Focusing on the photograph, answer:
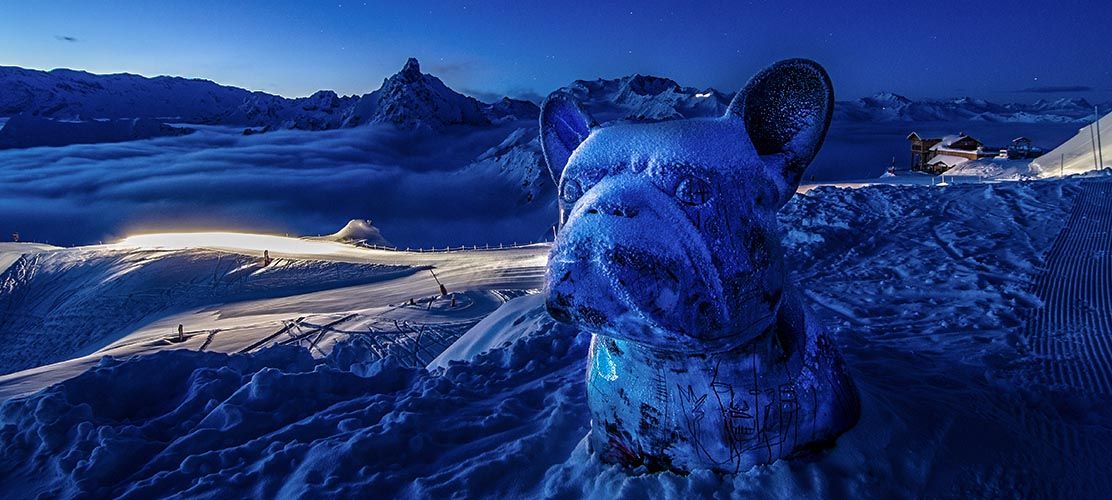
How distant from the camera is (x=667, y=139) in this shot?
153 centimetres

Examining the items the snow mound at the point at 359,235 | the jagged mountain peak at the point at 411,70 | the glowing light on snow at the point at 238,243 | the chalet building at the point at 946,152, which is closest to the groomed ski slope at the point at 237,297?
the glowing light on snow at the point at 238,243

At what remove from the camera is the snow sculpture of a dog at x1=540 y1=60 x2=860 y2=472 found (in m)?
1.33

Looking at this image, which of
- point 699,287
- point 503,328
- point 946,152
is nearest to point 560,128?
point 699,287

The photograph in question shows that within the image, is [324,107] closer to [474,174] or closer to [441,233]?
[474,174]

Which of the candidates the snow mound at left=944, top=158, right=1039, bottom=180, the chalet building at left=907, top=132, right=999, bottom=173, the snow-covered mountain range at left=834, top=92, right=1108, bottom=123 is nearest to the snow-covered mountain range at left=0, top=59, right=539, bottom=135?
the snow-covered mountain range at left=834, top=92, right=1108, bottom=123

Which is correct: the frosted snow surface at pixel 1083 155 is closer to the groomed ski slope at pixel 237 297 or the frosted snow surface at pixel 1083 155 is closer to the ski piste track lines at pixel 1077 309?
the ski piste track lines at pixel 1077 309

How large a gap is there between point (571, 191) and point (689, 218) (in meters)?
0.37

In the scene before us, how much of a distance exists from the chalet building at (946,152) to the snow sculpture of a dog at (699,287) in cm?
2881

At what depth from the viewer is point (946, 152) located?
92.3 feet

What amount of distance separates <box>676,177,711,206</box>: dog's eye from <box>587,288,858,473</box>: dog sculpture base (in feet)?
1.33

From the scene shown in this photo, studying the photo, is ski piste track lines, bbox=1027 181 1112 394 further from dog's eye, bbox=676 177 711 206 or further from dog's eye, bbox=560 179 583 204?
dog's eye, bbox=560 179 583 204

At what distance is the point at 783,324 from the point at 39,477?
8.97 ft

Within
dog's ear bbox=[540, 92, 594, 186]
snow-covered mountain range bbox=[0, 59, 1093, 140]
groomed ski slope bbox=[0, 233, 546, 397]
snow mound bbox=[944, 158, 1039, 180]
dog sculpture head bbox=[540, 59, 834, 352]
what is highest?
snow-covered mountain range bbox=[0, 59, 1093, 140]

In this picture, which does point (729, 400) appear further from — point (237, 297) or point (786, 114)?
point (237, 297)
